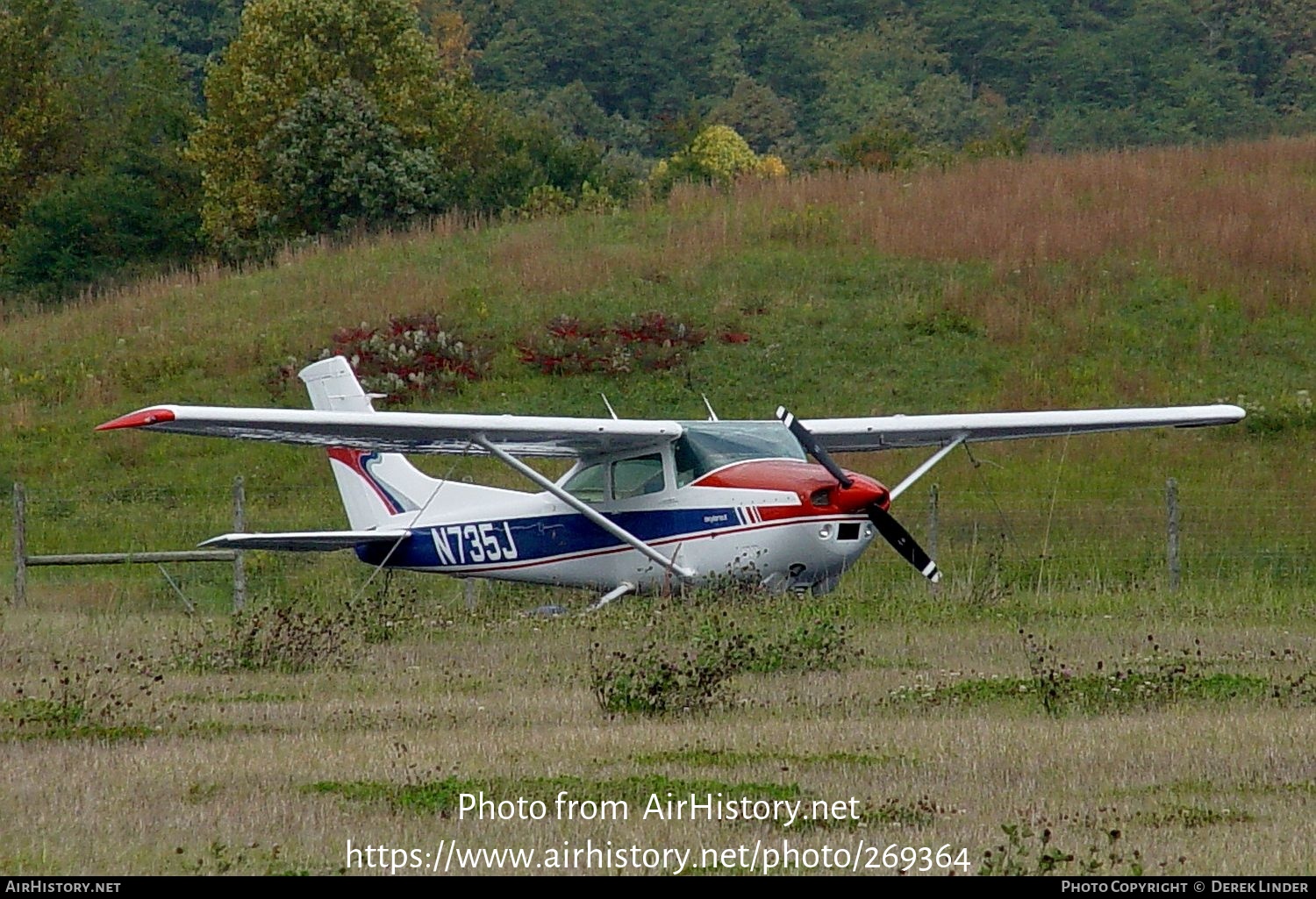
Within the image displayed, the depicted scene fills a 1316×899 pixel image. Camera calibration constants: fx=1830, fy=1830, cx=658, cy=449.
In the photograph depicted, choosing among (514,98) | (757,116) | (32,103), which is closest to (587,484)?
(32,103)

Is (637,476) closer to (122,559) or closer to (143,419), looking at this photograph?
(143,419)

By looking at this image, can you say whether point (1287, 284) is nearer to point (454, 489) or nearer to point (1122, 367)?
point (1122, 367)

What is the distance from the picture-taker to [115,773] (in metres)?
7.83

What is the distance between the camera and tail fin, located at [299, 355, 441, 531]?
17.9m

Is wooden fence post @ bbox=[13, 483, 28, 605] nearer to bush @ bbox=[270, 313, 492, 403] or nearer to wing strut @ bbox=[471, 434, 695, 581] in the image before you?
wing strut @ bbox=[471, 434, 695, 581]

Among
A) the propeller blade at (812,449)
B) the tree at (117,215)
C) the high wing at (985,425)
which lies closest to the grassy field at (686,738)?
the propeller blade at (812,449)

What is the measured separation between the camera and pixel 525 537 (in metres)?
16.8

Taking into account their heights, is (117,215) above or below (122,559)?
below

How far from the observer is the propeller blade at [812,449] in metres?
14.8

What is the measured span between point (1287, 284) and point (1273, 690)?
22068 millimetres

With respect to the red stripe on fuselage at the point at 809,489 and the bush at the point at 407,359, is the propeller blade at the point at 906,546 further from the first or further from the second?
the bush at the point at 407,359

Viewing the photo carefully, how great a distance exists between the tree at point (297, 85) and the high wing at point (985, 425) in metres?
30.9

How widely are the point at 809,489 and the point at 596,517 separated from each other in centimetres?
202
